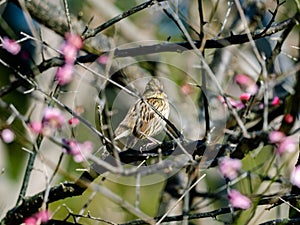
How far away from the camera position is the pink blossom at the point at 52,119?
6.83ft

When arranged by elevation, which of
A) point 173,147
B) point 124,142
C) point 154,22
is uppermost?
point 154,22

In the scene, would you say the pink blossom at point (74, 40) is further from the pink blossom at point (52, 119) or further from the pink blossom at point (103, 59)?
the pink blossom at point (52, 119)

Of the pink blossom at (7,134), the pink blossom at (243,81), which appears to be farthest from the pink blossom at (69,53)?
the pink blossom at (243,81)

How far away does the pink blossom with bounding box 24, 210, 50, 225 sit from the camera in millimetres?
1798

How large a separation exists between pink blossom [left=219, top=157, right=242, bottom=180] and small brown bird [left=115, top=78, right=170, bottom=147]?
9.0 inches

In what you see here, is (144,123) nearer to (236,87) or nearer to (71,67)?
(71,67)

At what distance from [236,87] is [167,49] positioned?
108 cm

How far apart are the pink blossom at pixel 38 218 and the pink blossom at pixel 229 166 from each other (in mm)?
552

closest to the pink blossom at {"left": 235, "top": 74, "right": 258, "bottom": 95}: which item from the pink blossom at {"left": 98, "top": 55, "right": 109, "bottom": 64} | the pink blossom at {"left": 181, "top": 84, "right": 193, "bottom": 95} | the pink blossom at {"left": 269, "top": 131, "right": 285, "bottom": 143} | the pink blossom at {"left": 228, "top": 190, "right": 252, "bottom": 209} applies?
the pink blossom at {"left": 181, "top": 84, "right": 193, "bottom": 95}

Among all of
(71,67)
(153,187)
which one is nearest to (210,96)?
(71,67)

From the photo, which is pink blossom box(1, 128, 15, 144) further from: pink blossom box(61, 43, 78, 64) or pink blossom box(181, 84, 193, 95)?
pink blossom box(181, 84, 193, 95)

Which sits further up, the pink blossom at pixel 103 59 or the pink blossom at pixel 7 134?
the pink blossom at pixel 103 59

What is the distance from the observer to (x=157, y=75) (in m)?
2.91

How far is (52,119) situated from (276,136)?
79 cm
